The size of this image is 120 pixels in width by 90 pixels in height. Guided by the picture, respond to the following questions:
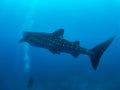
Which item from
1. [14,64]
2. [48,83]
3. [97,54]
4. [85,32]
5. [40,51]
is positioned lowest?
[97,54]

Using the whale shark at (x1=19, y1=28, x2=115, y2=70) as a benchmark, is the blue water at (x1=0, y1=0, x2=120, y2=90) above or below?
above

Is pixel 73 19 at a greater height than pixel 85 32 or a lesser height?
greater

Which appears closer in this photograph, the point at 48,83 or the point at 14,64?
the point at 48,83

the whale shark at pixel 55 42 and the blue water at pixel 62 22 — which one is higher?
the blue water at pixel 62 22

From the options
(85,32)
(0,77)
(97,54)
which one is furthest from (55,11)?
(97,54)

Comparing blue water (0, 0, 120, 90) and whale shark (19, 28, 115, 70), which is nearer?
whale shark (19, 28, 115, 70)

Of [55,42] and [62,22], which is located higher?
[62,22]

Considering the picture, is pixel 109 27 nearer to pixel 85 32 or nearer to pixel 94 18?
pixel 94 18

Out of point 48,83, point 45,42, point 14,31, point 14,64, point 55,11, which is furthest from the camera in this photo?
point 55,11

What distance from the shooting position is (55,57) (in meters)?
45.4

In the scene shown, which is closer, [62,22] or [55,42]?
[55,42]

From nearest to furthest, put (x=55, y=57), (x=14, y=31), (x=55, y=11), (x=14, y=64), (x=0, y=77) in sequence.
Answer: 1. (x=0, y=77)
2. (x=14, y=64)
3. (x=55, y=57)
4. (x=14, y=31)
5. (x=55, y=11)

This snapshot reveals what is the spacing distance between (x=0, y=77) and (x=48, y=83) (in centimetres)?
594

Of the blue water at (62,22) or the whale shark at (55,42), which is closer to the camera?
the whale shark at (55,42)
